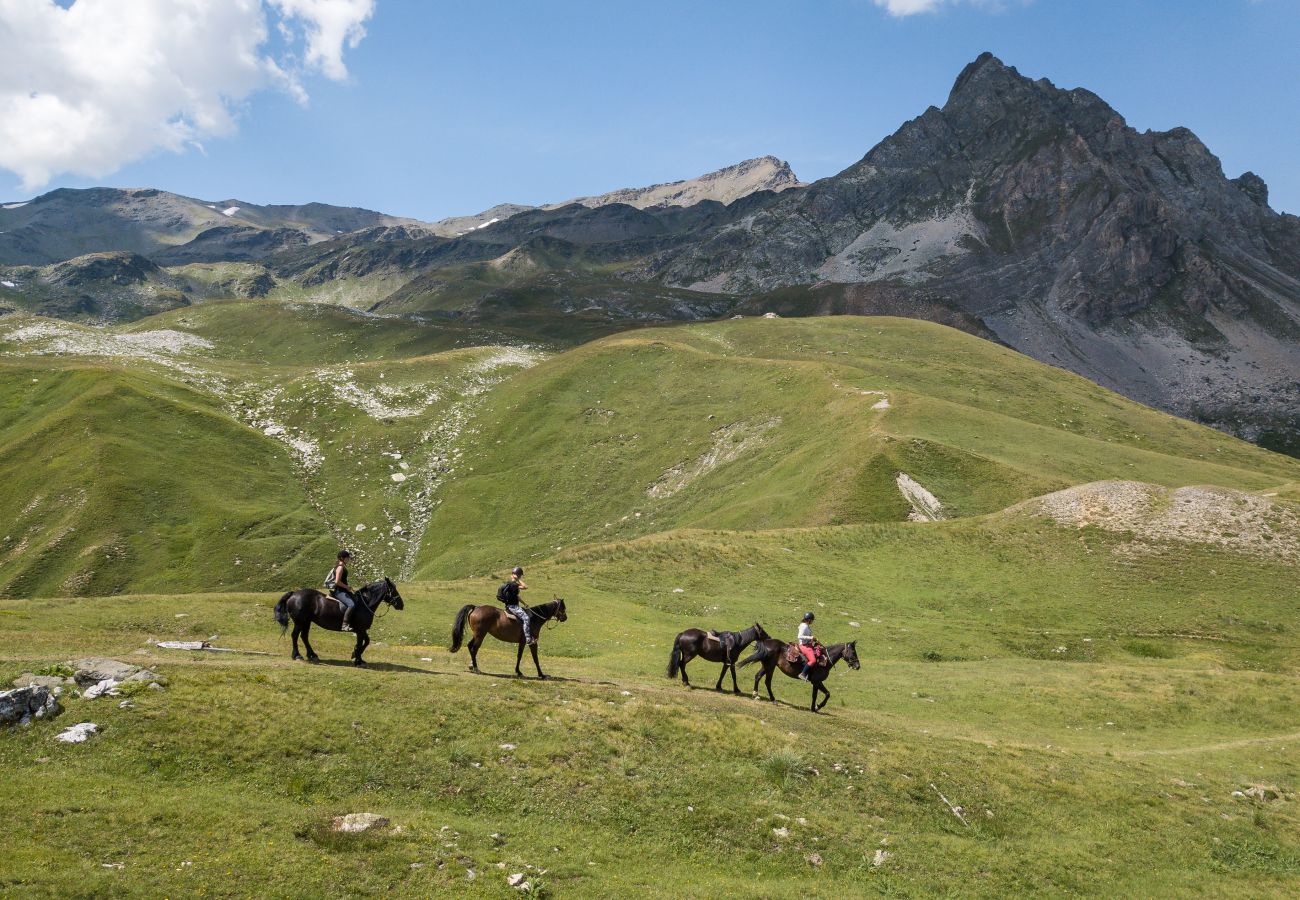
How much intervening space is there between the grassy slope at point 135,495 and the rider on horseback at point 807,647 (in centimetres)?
7281

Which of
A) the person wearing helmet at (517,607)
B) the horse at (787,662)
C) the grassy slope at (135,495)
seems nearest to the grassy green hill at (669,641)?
the grassy slope at (135,495)

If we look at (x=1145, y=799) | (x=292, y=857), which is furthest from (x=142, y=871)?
(x=1145, y=799)

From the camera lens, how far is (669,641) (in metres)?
40.5

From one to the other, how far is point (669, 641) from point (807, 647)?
13.6m

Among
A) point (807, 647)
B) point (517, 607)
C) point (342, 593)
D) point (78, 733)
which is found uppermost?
point (342, 593)

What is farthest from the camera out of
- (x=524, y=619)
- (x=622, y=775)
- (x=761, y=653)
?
(x=761, y=653)

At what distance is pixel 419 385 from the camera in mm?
134625

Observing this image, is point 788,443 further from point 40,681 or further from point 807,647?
point 40,681

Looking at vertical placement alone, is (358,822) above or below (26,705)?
below

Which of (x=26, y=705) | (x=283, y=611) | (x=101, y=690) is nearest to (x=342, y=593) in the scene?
(x=283, y=611)

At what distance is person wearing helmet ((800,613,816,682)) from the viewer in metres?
27.9

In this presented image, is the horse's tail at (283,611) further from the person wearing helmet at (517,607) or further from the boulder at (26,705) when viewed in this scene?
the boulder at (26,705)

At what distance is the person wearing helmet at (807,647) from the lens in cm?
2794

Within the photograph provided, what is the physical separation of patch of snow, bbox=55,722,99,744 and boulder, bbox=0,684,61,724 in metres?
0.72
